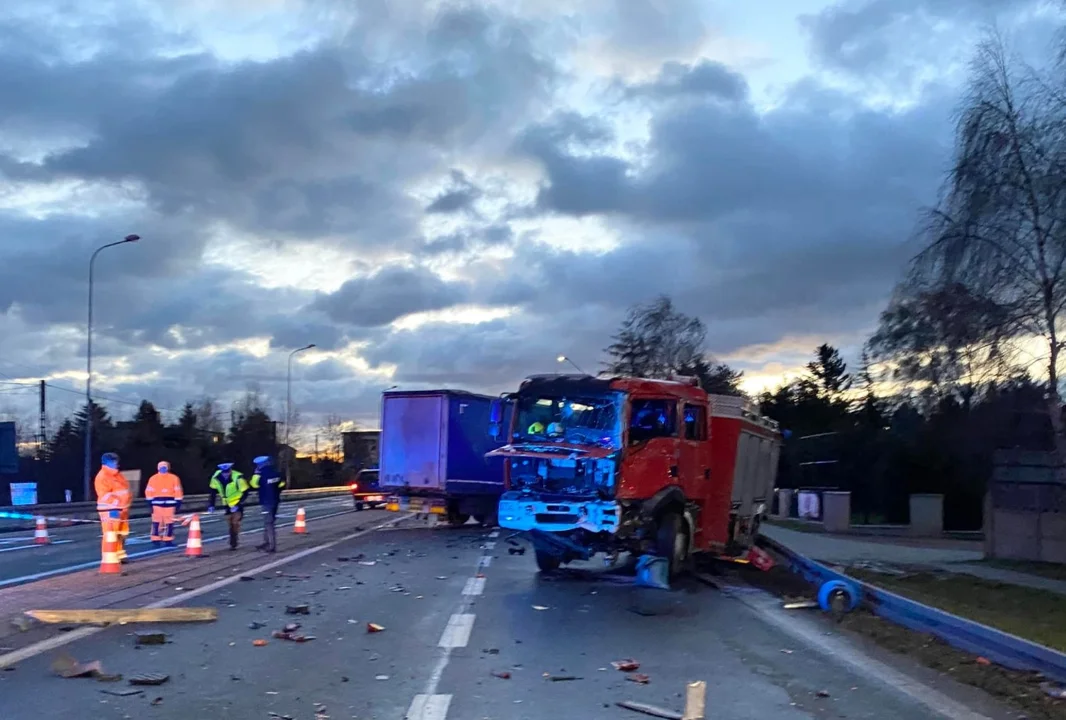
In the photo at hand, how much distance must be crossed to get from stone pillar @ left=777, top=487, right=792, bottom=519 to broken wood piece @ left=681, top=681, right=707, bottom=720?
3973 cm

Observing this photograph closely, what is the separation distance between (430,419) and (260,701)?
20.0 metres

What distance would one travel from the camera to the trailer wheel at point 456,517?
2828cm

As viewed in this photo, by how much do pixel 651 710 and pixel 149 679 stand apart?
3.87 m

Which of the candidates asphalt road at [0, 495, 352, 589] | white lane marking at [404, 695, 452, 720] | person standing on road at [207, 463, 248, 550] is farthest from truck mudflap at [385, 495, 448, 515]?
white lane marking at [404, 695, 452, 720]

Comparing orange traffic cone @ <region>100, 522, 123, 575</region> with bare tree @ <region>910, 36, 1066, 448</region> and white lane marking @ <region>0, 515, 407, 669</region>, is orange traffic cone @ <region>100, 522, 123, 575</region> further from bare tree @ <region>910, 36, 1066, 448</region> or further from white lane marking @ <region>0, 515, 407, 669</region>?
bare tree @ <region>910, 36, 1066, 448</region>

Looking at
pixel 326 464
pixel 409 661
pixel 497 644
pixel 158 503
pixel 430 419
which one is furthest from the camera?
pixel 326 464

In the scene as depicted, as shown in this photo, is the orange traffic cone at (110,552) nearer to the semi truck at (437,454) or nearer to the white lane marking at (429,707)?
the white lane marking at (429,707)

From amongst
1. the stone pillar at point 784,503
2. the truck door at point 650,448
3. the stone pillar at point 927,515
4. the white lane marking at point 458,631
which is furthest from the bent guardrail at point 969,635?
the stone pillar at point 784,503

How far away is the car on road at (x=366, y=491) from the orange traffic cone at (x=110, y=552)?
26.2 metres

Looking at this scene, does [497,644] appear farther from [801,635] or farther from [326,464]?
[326,464]

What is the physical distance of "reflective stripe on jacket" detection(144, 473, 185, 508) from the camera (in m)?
20.4

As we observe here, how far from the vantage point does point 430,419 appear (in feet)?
90.1

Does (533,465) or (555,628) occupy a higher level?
(533,465)

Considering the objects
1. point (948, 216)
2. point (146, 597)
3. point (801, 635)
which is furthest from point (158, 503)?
point (948, 216)
